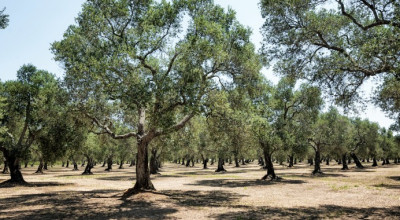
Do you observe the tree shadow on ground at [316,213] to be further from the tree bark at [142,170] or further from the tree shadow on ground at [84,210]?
the tree bark at [142,170]

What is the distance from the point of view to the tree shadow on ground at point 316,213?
47.0ft

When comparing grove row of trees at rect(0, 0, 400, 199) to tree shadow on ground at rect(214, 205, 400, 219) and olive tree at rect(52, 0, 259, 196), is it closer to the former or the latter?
olive tree at rect(52, 0, 259, 196)

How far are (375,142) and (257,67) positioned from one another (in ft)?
238

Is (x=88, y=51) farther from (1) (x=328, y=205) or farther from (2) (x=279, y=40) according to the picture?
(1) (x=328, y=205)

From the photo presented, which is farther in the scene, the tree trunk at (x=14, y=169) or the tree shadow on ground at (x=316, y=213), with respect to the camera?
the tree trunk at (x=14, y=169)

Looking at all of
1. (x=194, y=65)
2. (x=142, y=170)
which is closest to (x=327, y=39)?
(x=194, y=65)

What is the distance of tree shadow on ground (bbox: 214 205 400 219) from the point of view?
1434 centimetres

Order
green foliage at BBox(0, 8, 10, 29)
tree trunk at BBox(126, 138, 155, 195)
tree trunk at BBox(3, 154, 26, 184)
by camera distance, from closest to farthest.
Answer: green foliage at BBox(0, 8, 10, 29), tree trunk at BBox(126, 138, 155, 195), tree trunk at BBox(3, 154, 26, 184)

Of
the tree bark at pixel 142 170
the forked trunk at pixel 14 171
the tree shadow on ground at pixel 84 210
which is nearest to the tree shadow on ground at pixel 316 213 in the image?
the tree shadow on ground at pixel 84 210

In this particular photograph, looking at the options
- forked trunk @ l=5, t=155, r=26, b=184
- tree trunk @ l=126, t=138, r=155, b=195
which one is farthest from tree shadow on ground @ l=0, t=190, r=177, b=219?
forked trunk @ l=5, t=155, r=26, b=184

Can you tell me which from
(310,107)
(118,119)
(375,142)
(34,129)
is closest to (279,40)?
(118,119)

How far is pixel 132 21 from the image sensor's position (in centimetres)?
2245

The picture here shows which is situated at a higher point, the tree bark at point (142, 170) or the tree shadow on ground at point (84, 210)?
the tree bark at point (142, 170)

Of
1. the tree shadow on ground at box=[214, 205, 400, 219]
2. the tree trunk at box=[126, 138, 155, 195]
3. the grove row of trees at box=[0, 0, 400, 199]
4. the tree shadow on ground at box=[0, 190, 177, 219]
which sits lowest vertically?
the tree shadow on ground at box=[0, 190, 177, 219]
